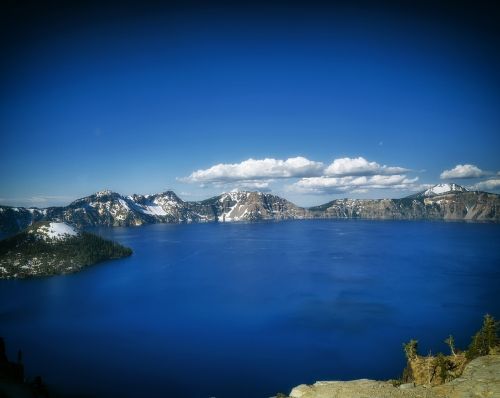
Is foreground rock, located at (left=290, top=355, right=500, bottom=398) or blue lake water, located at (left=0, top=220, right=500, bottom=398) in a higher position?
foreground rock, located at (left=290, top=355, right=500, bottom=398)

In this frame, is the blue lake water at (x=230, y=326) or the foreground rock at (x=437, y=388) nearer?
the foreground rock at (x=437, y=388)

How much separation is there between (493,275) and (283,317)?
407ft

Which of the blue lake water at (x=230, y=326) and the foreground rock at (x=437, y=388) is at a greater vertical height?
Answer: the foreground rock at (x=437, y=388)

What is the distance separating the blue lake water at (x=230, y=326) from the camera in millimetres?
73250

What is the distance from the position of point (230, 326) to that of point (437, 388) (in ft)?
234

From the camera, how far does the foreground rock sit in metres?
35.6

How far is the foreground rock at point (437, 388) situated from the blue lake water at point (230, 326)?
23.7 m

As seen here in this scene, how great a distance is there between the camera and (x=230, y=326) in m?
102

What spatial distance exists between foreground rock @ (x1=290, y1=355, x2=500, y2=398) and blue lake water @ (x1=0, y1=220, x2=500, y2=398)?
23.7 m

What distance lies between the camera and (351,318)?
346 feet

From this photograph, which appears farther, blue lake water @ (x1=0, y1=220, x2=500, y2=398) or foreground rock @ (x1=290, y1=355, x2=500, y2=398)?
blue lake water @ (x1=0, y1=220, x2=500, y2=398)

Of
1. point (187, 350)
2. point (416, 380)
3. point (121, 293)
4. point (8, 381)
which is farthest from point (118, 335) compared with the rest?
point (416, 380)

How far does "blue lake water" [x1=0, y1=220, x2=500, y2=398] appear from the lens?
7325 cm

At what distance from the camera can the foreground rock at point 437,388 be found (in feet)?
117
